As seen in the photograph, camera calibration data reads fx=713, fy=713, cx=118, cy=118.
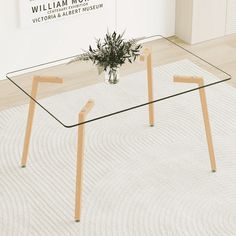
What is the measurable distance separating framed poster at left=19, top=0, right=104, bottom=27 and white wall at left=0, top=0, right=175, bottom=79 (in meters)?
0.04

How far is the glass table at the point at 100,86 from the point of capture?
352 centimetres

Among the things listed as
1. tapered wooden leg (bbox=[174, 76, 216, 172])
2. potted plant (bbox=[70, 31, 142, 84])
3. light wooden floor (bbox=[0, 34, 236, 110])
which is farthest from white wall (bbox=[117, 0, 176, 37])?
tapered wooden leg (bbox=[174, 76, 216, 172])

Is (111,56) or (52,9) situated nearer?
(111,56)

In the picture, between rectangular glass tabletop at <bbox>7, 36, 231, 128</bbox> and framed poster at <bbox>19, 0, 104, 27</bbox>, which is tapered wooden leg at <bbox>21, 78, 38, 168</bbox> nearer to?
rectangular glass tabletop at <bbox>7, 36, 231, 128</bbox>

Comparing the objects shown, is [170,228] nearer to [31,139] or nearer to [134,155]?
[134,155]

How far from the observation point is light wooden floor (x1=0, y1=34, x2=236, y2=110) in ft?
12.1

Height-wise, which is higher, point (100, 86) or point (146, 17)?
point (100, 86)

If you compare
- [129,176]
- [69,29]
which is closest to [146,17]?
[69,29]

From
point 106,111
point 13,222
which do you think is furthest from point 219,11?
point 13,222

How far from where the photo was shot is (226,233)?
135 inches

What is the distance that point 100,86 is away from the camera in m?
3.69

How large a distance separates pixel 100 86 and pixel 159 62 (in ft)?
1.38

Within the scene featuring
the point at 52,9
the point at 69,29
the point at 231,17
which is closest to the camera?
the point at 52,9

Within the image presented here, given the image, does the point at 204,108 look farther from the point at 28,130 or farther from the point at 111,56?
the point at 28,130
